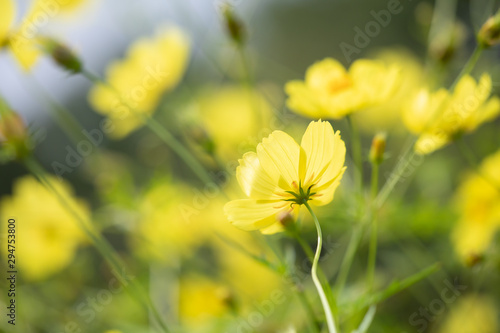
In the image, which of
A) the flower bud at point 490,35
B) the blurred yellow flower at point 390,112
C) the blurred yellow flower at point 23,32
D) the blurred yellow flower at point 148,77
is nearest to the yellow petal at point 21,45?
the blurred yellow flower at point 23,32

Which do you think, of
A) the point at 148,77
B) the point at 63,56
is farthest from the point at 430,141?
the point at 148,77

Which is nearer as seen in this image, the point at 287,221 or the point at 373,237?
the point at 287,221

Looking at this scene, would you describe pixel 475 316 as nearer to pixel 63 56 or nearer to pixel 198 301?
pixel 198 301

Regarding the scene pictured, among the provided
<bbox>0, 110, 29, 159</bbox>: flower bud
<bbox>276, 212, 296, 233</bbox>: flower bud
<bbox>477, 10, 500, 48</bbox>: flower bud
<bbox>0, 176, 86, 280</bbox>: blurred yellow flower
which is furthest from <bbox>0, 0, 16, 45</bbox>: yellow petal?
<bbox>477, 10, 500, 48</bbox>: flower bud

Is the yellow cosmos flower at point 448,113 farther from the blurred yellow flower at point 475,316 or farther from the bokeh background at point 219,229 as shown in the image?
the blurred yellow flower at point 475,316

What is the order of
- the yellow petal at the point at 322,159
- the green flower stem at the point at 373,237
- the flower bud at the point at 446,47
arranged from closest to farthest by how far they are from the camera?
1. the yellow petal at the point at 322,159
2. the green flower stem at the point at 373,237
3. the flower bud at the point at 446,47

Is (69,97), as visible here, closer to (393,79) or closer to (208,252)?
(208,252)
